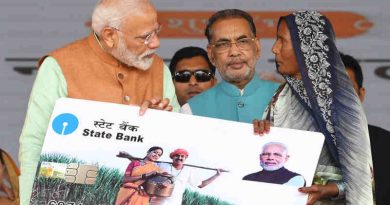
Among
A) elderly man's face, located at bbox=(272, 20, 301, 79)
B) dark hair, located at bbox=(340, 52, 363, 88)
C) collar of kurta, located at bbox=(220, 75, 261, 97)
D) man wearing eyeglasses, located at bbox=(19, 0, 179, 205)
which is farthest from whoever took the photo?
dark hair, located at bbox=(340, 52, 363, 88)

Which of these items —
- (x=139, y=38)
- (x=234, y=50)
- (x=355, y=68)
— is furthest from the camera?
(x=355, y=68)

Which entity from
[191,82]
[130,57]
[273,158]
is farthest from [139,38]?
[191,82]

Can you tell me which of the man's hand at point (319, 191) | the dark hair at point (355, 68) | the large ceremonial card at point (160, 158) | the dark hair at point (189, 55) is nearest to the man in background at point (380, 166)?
the dark hair at point (355, 68)

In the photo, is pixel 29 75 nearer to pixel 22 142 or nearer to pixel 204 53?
pixel 204 53

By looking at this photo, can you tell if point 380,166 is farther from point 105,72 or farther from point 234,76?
point 105,72

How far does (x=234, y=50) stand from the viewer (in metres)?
6.58

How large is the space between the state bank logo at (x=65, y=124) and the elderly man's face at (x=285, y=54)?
0.93 meters

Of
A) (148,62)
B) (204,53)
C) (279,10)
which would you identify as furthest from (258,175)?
(279,10)

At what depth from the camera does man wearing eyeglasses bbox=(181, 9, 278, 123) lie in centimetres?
661

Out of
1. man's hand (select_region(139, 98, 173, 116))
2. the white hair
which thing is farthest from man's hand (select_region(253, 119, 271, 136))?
the white hair

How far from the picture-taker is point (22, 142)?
608cm

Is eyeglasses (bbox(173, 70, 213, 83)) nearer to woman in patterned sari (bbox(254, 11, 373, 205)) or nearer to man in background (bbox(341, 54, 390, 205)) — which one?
man in background (bbox(341, 54, 390, 205))

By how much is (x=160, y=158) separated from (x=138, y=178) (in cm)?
12

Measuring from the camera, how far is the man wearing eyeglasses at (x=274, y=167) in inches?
233
